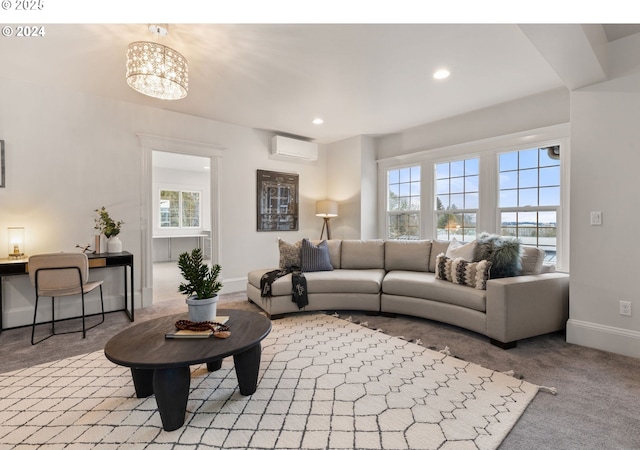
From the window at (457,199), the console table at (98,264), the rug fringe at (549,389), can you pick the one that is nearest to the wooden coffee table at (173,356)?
the console table at (98,264)

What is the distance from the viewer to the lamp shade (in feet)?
17.4

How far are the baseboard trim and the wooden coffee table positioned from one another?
2653 millimetres

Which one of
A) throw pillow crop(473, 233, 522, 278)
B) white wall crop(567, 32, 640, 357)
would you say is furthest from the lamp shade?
white wall crop(567, 32, 640, 357)

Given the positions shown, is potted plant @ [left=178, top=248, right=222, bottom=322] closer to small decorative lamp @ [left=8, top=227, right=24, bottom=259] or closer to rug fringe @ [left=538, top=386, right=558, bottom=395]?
rug fringe @ [left=538, top=386, right=558, bottom=395]

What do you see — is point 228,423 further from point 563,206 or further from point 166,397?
point 563,206

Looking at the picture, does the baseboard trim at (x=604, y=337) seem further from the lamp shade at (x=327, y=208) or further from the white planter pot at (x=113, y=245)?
the white planter pot at (x=113, y=245)

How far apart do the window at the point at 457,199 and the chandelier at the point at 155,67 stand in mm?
3721

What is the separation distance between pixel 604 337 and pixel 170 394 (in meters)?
3.24

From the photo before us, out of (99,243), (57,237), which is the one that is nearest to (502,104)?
(99,243)

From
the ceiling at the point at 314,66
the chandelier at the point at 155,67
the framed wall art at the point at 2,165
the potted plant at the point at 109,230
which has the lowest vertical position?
the potted plant at the point at 109,230

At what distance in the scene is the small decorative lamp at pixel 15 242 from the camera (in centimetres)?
310

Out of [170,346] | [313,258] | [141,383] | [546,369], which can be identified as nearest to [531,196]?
[546,369]

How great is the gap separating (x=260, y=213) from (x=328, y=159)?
1735 millimetres

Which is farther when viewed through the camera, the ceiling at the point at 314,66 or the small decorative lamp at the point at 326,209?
the small decorative lamp at the point at 326,209
